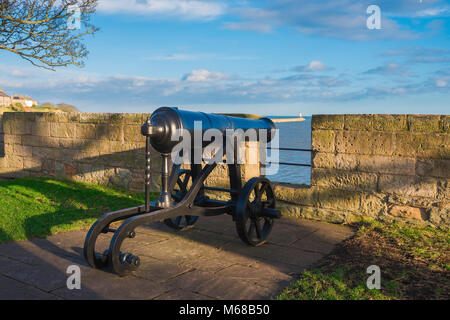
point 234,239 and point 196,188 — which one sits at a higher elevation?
point 196,188

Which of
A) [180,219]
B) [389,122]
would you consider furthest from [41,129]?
[389,122]

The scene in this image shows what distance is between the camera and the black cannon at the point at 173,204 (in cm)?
357

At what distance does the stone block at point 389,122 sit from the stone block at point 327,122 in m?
0.45

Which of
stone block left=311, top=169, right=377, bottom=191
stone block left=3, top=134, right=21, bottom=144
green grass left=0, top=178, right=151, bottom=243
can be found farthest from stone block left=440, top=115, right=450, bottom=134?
stone block left=3, top=134, right=21, bottom=144

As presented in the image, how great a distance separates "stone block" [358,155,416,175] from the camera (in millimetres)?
5266

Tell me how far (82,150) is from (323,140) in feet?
16.7

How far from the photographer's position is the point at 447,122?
16.5ft

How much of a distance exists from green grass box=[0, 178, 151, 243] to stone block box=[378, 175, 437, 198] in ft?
12.2

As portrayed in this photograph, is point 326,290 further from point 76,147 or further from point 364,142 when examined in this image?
point 76,147

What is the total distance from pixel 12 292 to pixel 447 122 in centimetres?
491

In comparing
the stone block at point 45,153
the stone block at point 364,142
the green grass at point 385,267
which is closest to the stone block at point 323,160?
A: the stone block at point 364,142

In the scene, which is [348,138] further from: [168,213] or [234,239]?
[168,213]
